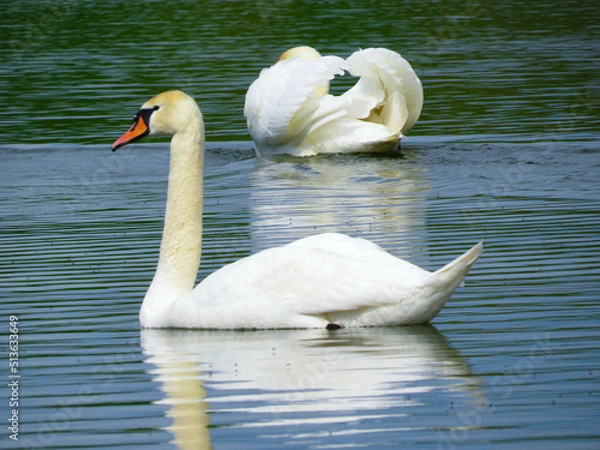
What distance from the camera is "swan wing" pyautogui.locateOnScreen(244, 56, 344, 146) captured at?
50.0ft

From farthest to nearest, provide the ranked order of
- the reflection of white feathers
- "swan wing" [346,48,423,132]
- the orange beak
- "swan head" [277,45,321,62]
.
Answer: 1. "swan head" [277,45,321,62]
2. "swan wing" [346,48,423,132]
3. the orange beak
4. the reflection of white feathers

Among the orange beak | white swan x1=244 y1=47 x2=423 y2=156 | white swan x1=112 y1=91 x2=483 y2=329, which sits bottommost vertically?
white swan x1=244 y1=47 x2=423 y2=156

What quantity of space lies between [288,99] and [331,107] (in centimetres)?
53

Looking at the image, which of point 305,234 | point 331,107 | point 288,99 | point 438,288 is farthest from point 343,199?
point 438,288

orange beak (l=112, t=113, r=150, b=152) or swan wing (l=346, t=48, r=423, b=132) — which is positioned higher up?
orange beak (l=112, t=113, r=150, b=152)

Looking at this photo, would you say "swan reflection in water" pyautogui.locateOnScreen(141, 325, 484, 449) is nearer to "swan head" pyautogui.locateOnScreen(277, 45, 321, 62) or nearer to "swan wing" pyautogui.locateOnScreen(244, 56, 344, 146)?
"swan wing" pyautogui.locateOnScreen(244, 56, 344, 146)

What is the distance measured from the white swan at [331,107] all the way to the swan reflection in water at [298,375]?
7.19 meters

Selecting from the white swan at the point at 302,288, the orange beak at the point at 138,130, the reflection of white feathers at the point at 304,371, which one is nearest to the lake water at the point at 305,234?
the reflection of white feathers at the point at 304,371

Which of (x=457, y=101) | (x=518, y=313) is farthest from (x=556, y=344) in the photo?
(x=457, y=101)

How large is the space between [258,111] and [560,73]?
21.4 feet

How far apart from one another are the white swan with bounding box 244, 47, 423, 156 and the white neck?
20.4 ft

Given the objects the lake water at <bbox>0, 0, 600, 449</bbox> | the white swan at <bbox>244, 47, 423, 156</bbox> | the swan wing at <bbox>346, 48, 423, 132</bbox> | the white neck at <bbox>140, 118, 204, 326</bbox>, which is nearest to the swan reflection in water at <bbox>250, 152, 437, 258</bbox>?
the lake water at <bbox>0, 0, 600, 449</bbox>

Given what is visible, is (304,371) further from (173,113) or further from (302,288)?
(173,113)

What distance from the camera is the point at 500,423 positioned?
6.20 m
